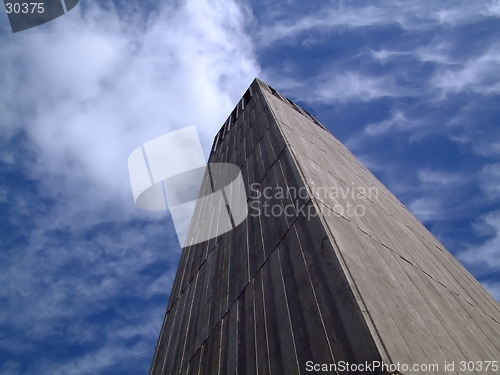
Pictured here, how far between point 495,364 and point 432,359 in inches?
69.0

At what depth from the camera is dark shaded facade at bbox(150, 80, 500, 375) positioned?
2.88m

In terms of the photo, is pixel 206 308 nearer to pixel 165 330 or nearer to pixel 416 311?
pixel 165 330

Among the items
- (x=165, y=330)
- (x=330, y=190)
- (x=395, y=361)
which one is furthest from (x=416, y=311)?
(x=165, y=330)

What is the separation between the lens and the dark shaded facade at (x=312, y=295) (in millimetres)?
2879

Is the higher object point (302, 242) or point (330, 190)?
point (330, 190)

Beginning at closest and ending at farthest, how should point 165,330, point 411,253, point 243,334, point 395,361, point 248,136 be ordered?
point 395,361 < point 243,334 < point 411,253 < point 165,330 < point 248,136

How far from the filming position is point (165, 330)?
7969mm

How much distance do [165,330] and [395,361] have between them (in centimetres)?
694

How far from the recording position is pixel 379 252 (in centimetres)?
434

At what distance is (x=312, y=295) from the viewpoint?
3396mm

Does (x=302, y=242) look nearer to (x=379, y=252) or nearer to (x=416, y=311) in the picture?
(x=379, y=252)

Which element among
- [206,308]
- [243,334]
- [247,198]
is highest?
[247,198]

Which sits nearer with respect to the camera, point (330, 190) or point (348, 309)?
point (348, 309)

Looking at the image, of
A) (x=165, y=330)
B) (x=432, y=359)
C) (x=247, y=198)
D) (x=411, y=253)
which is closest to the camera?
(x=432, y=359)
